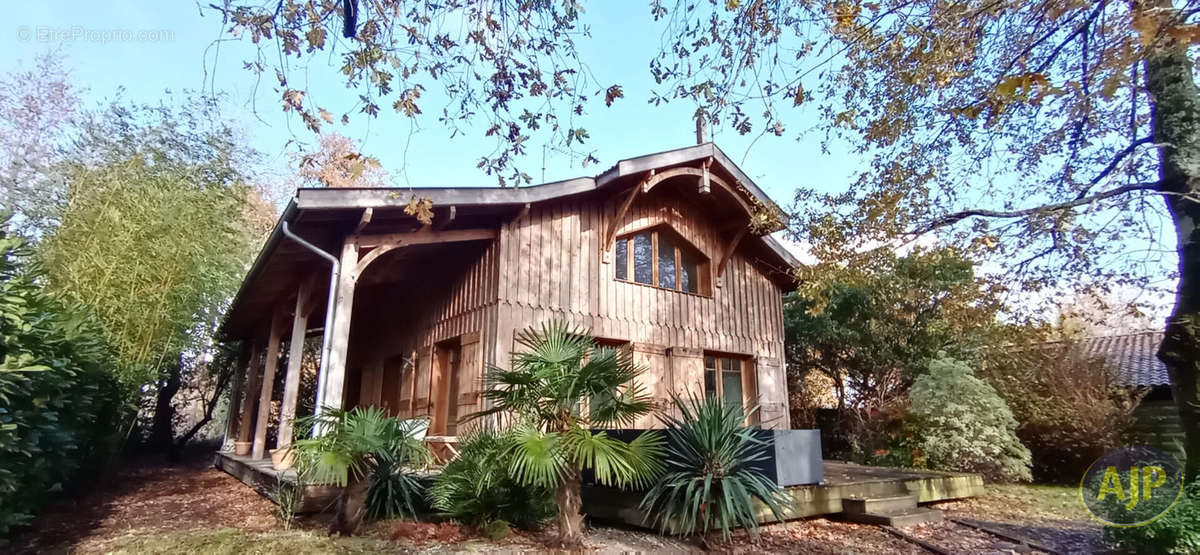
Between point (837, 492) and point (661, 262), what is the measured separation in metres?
4.59

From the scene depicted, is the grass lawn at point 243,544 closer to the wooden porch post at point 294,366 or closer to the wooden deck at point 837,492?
the wooden deck at point 837,492

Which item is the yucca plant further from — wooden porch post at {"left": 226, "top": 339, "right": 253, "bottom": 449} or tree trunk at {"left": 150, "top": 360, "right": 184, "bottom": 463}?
tree trunk at {"left": 150, "top": 360, "right": 184, "bottom": 463}

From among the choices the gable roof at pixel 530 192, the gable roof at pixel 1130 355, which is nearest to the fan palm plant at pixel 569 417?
the gable roof at pixel 530 192

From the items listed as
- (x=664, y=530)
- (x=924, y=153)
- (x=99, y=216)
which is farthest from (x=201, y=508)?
(x=924, y=153)

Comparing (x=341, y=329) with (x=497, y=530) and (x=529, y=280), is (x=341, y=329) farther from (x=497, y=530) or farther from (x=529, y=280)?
(x=497, y=530)

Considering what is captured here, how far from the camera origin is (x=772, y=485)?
197 inches

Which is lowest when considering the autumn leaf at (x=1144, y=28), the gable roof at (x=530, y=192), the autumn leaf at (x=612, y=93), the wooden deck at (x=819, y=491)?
the wooden deck at (x=819, y=491)

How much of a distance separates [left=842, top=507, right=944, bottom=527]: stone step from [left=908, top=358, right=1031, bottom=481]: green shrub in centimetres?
411

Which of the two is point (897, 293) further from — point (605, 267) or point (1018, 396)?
point (605, 267)

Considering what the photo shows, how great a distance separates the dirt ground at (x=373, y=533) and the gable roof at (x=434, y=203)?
2894 mm

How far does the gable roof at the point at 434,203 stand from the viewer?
21.4 feet

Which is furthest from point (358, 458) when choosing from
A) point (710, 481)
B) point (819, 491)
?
point (819, 491)

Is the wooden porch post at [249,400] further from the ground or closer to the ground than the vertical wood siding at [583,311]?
closer to the ground

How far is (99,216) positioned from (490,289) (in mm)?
4602
